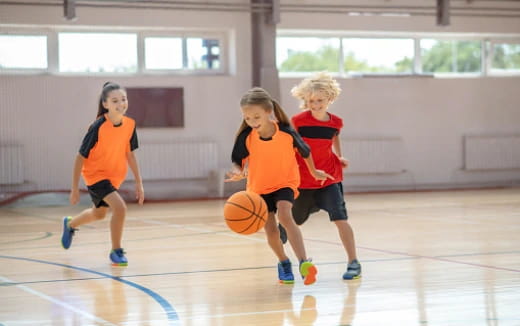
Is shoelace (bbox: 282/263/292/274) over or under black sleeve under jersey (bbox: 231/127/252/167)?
under

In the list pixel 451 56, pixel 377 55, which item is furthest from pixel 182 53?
pixel 451 56

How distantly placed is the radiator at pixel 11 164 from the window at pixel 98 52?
4.37 ft

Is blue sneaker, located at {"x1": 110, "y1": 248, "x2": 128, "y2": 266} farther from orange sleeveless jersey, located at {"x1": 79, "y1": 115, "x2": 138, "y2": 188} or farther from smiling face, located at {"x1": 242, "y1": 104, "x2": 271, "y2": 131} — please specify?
smiling face, located at {"x1": 242, "y1": 104, "x2": 271, "y2": 131}

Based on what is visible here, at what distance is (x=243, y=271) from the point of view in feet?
17.0

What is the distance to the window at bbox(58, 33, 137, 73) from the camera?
38.7ft

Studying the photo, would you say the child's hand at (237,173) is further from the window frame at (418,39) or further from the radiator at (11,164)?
the window frame at (418,39)

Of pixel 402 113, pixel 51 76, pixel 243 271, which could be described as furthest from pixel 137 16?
pixel 243 271

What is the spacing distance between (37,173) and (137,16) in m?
2.57

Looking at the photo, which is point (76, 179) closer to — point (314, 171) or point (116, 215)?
point (116, 215)

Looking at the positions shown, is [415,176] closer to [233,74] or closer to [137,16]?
[233,74]

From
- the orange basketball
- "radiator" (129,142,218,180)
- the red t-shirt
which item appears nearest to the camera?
the orange basketball

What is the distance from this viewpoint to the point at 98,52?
11969 mm

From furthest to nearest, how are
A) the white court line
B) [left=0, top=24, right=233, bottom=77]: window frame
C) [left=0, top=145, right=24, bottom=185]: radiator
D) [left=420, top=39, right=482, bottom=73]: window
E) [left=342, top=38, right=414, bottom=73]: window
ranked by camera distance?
[left=420, top=39, right=482, bottom=73]: window → [left=342, top=38, right=414, bottom=73]: window → [left=0, top=24, right=233, bottom=77]: window frame → [left=0, top=145, right=24, bottom=185]: radiator → the white court line

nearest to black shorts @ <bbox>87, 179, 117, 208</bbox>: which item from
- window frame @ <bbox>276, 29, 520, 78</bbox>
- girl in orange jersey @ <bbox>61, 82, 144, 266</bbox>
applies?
girl in orange jersey @ <bbox>61, 82, 144, 266</bbox>
